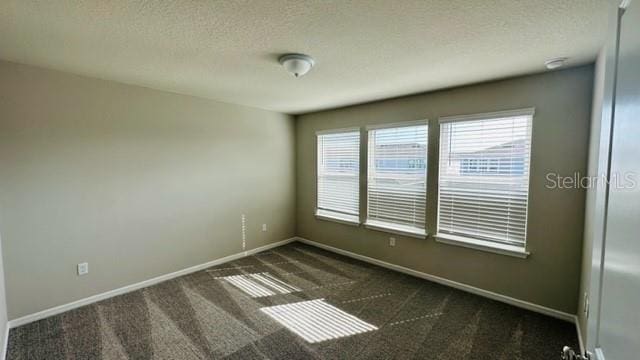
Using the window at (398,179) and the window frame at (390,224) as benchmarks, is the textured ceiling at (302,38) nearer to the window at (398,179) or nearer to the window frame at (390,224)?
the window frame at (390,224)

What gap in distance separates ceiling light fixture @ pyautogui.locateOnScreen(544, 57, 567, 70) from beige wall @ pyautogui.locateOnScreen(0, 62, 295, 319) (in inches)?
144

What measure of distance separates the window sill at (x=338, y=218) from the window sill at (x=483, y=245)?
1304mm

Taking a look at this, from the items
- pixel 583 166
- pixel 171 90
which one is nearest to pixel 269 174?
pixel 171 90

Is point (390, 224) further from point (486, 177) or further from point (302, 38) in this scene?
point (302, 38)

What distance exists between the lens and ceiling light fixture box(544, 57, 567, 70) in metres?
2.28

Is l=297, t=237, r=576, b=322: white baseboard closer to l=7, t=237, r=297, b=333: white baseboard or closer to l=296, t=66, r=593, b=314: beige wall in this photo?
l=296, t=66, r=593, b=314: beige wall

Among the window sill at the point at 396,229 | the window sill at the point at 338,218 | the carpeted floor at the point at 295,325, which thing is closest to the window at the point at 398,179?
the window sill at the point at 396,229

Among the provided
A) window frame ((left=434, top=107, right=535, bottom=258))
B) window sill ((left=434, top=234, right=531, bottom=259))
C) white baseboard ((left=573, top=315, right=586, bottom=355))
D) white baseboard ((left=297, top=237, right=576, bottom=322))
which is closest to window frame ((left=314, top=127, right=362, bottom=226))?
white baseboard ((left=297, top=237, right=576, bottom=322))

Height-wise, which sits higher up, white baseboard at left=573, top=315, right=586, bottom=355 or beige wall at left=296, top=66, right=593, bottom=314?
beige wall at left=296, top=66, right=593, bottom=314

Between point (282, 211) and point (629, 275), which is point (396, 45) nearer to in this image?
point (629, 275)

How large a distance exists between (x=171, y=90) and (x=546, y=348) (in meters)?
4.60

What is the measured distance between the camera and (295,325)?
8.34 ft

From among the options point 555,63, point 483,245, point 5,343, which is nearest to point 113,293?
point 5,343

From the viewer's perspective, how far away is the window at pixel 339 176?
14.1 feet
